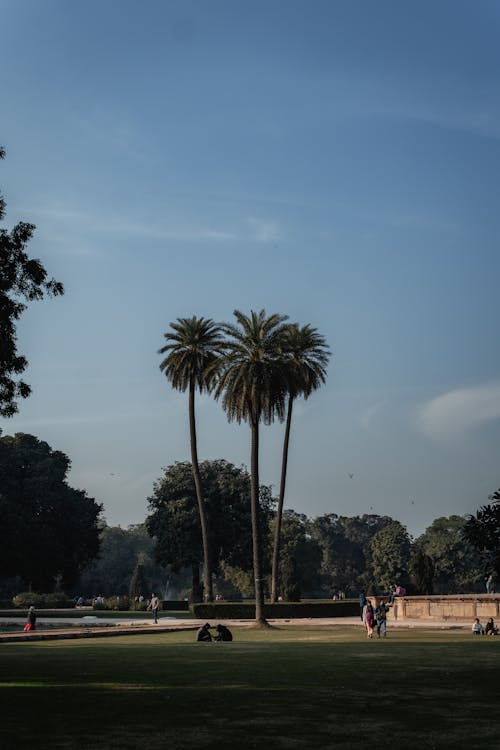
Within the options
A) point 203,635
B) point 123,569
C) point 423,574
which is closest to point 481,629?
point 203,635

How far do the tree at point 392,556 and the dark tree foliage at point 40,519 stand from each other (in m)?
49.6

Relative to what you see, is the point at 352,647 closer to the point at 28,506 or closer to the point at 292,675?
the point at 292,675

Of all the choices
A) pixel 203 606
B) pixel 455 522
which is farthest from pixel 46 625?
pixel 455 522

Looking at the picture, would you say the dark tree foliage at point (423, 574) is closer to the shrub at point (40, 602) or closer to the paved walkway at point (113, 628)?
the paved walkway at point (113, 628)

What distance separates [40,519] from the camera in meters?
95.9

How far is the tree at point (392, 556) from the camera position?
442 ft

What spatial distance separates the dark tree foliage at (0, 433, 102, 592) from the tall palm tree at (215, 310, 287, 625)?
3990 cm

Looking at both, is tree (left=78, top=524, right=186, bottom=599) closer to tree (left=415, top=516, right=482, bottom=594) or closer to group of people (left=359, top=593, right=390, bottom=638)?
tree (left=415, top=516, right=482, bottom=594)

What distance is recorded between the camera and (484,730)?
14.3 m

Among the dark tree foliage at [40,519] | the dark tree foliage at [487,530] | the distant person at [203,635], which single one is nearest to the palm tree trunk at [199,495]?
the dark tree foliage at [40,519]

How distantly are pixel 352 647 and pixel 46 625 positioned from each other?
1102 inches

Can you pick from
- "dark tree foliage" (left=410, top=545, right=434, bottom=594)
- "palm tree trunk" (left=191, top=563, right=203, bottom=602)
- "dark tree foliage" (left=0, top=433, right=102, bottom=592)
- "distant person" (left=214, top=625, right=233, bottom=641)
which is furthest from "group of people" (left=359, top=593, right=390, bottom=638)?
"dark tree foliage" (left=0, top=433, right=102, bottom=592)

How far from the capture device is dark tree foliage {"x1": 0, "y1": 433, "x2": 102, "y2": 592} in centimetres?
9204

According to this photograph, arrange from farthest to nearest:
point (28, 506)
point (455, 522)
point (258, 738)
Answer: point (455, 522)
point (28, 506)
point (258, 738)
